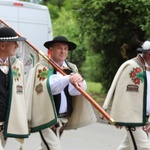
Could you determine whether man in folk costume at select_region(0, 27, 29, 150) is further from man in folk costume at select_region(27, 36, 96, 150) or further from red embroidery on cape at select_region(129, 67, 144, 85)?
red embroidery on cape at select_region(129, 67, 144, 85)

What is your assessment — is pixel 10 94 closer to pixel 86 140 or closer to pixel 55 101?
pixel 55 101

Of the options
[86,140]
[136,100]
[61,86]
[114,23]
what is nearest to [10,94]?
[61,86]

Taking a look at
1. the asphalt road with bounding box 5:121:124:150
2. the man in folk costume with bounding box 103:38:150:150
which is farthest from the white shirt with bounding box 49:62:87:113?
the asphalt road with bounding box 5:121:124:150

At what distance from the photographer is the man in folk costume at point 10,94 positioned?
5191 mm

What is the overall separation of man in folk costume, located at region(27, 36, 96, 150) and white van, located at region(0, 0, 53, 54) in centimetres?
493

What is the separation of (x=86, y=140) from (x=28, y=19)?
3.21m

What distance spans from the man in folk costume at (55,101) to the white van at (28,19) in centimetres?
493

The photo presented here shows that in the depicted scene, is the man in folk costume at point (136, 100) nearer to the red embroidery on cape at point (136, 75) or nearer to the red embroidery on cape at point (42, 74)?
the red embroidery on cape at point (136, 75)

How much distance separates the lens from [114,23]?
14.4 meters

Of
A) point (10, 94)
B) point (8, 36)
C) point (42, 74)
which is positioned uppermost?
point (8, 36)

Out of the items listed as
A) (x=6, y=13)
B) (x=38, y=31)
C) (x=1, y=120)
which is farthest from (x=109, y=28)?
(x=1, y=120)

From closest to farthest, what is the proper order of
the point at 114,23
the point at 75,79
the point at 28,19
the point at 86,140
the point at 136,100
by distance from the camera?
the point at 75,79, the point at 136,100, the point at 86,140, the point at 28,19, the point at 114,23

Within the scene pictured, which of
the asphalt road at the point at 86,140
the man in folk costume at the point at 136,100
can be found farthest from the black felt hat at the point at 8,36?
the asphalt road at the point at 86,140

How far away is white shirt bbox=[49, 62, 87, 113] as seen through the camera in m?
5.44
